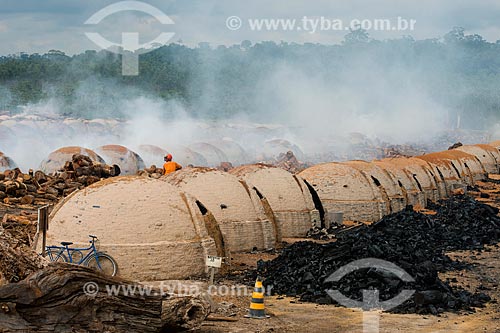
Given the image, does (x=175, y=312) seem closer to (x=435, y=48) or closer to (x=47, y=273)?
(x=47, y=273)

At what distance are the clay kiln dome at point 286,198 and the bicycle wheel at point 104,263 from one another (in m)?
8.07

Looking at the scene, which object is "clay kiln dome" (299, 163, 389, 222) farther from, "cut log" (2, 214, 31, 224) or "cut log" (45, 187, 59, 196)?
"cut log" (2, 214, 31, 224)

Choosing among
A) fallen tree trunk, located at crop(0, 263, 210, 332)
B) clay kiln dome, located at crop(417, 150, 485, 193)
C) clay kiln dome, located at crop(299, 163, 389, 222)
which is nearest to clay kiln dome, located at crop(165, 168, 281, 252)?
clay kiln dome, located at crop(299, 163, 389, 222)

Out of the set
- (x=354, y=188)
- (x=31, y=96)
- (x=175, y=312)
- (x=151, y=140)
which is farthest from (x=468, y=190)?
(x=31, y=96)

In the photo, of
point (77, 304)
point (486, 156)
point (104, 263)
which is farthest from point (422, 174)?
point (77, 304)

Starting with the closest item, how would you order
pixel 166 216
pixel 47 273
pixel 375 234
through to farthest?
pixel 47 273 < pixel 166 216 < pixel 375 234

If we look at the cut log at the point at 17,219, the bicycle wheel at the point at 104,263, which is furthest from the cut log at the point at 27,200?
the bicycle wheel at the point at 104,263

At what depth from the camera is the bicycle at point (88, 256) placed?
14477 mm

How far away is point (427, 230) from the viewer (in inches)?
965

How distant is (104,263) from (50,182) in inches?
572

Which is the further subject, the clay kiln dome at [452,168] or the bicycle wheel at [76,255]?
the clay kiln dome at [452,168]

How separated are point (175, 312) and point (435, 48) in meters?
98.6

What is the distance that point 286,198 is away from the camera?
900 inches

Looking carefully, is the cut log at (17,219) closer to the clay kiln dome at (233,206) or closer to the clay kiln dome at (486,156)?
the clay kiln dome at (233,206)
